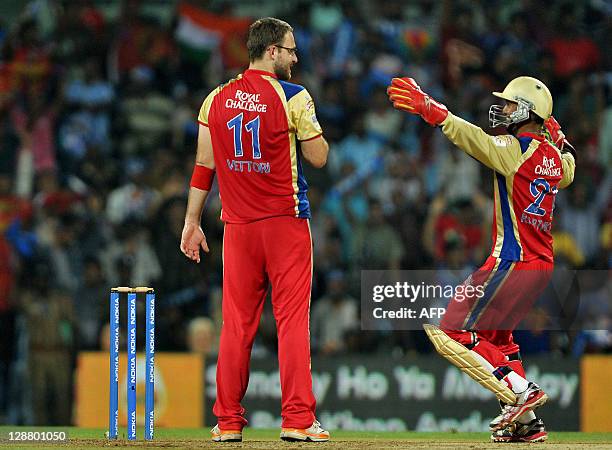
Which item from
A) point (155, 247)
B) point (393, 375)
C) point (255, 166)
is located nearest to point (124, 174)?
point (155, 247)

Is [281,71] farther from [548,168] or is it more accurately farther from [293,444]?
[293,444]

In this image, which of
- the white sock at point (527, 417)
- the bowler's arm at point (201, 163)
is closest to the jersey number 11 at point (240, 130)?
the bowler's arm at point (201, 163)

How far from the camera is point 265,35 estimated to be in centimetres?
790

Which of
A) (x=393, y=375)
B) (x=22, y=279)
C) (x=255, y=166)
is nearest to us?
(x=255, y=166)

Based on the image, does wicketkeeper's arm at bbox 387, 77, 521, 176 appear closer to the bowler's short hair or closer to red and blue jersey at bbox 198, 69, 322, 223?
red and blue jersey at bbox 198, 69, 322, 223

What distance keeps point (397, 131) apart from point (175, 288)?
304cm

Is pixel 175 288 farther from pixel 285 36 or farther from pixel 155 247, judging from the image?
pixel 285 36

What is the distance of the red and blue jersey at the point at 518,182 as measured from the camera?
827cm

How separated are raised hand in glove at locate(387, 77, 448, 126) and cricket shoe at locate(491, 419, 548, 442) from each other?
202cm

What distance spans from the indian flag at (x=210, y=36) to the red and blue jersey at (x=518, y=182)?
6.76m

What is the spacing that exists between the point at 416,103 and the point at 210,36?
6952 mm

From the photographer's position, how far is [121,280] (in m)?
13.2

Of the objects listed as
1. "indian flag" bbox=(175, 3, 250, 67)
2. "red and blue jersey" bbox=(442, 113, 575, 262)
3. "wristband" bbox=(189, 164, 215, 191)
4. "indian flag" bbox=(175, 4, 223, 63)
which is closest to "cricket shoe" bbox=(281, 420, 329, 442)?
"wristband" bbox=(189, 164, 215, 191)

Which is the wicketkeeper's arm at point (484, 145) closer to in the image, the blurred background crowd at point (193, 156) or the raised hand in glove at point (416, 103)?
the raised hand in glove at point (416, 103)
